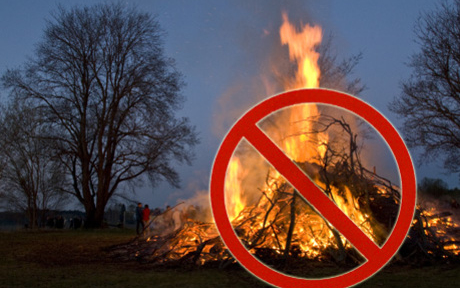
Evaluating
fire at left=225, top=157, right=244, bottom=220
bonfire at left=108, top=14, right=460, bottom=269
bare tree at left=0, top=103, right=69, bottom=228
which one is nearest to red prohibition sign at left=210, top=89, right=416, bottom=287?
bonfire at left=108, top=14, right=460, bottom=269

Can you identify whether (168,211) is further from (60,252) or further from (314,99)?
(314,99)

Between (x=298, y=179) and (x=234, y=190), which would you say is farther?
(x=234, y=190)

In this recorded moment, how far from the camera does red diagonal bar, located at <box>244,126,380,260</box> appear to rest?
20.1ft

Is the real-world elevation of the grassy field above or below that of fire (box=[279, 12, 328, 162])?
below

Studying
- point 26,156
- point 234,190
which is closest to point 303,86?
point 234,190

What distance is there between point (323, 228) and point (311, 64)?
4.28m

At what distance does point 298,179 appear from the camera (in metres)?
6.22

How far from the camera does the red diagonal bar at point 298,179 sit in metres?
6.13

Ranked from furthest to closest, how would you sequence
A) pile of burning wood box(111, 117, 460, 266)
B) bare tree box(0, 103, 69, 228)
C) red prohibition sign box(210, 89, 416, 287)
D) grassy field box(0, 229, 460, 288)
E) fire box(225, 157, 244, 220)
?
bare tree box(0, 103, 69, 228)
fire box(225, 157, 244, 220)
pile of burning wood box(111, 117, 460, 266)
grassy field box(0, 229, 460, 288)
red prohibition sign box(210, 89, 416, 287)

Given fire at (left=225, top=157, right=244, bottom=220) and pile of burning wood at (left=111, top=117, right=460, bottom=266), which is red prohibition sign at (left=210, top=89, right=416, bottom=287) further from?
fire at (left=225, top=157, right=244, bottom=220)

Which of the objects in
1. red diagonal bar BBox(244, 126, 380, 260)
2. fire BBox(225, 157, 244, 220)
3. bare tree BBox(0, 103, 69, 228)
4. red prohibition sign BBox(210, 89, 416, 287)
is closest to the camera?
red prohibition sign BBox(210, 89, 416, 287)

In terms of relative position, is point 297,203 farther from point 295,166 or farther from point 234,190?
point 295,166

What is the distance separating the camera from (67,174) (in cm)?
2777

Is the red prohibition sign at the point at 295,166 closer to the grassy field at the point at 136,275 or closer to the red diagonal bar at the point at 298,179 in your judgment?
the red diagonal bar at the point at 298,179
